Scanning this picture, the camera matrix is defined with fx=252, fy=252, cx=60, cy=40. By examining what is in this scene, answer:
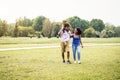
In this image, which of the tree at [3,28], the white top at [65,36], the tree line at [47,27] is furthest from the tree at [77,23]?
the white top at [65,36]

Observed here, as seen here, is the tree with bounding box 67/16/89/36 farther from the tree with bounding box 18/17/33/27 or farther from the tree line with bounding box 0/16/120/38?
the tree with bounding box 18/17/33/27

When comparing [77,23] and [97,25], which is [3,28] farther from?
[97,25]

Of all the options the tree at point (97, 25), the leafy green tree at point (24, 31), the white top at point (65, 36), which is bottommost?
the white top at point (65, 36)

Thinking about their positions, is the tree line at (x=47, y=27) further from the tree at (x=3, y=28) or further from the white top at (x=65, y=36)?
the white top at (x=65, y=36)

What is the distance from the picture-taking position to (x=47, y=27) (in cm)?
11100

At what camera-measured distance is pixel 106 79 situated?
26.0ft

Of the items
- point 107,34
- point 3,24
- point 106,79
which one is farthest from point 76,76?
point 107,34

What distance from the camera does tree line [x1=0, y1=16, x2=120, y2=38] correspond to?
9979cm

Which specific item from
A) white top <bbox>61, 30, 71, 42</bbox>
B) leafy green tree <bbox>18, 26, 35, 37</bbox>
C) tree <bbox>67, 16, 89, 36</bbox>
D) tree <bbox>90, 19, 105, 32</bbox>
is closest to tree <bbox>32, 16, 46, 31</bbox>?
tree <bbox>67, 16, 89, 36</bbox>

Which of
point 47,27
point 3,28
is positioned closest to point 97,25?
point 47,27

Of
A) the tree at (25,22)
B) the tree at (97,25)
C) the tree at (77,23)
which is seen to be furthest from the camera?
the tree at (97,25)

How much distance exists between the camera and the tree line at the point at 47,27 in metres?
99.8

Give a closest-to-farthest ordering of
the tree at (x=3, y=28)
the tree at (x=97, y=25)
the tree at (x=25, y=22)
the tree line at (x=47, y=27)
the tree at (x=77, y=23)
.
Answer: the tree at (x=3, y=28) < the tree line at (x=47, y=27) < the tree at (x=25, y=22) < the tree at (x=77, y=23) < the tree at (x=97, y=25)

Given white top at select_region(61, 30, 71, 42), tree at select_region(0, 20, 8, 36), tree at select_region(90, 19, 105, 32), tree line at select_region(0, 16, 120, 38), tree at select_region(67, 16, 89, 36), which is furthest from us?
tree at select_region(90, 19, 105, 32)
